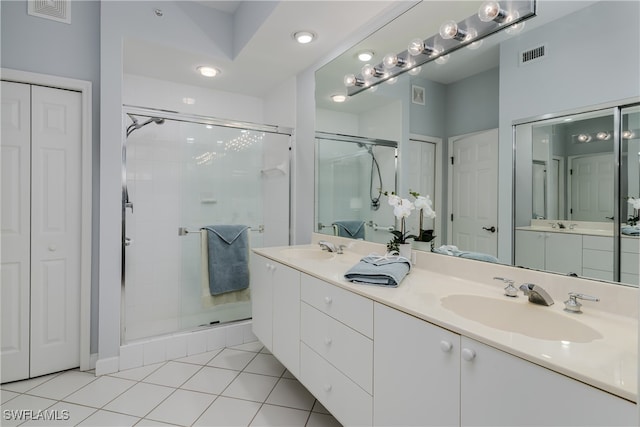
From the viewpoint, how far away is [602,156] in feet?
3.83

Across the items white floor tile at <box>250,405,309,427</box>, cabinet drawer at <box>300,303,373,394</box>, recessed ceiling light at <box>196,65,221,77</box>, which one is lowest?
white floor tile at <box>250,405,309,427</box>

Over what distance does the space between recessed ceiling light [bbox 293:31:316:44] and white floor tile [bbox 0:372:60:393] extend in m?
2.82

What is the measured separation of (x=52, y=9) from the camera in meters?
2.19

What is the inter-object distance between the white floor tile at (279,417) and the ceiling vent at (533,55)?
6.62 ft

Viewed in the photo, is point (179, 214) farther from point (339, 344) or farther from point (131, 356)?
point (339, 344)

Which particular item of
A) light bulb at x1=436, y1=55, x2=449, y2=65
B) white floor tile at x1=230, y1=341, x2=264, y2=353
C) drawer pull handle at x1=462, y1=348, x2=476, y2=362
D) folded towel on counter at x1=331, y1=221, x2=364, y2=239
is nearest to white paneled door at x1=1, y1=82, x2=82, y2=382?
white floor tile at x1=230, y1=341, x2=264, y2=353

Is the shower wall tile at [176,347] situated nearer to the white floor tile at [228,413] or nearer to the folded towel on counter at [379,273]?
the white floor tile at [228,413]

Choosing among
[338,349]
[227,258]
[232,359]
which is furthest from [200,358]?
[338,349]

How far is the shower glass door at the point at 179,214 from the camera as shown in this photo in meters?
2.69

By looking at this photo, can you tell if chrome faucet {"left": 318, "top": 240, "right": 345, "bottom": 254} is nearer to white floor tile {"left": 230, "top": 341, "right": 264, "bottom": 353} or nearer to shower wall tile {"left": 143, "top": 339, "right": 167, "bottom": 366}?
white floor tile {"left": 230, "top": 341, "right": 264, "bottom": 353}

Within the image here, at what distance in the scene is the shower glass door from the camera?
2.69 m

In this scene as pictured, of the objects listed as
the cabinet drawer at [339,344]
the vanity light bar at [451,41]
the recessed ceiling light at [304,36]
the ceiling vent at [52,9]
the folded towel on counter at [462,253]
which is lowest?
the cabinet drawer at [339,344]

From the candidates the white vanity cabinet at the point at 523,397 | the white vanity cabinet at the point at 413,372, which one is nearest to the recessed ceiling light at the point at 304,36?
the white vanity cabinet at the point at 413,372

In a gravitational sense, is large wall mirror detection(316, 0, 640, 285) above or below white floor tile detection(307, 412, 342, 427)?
above
